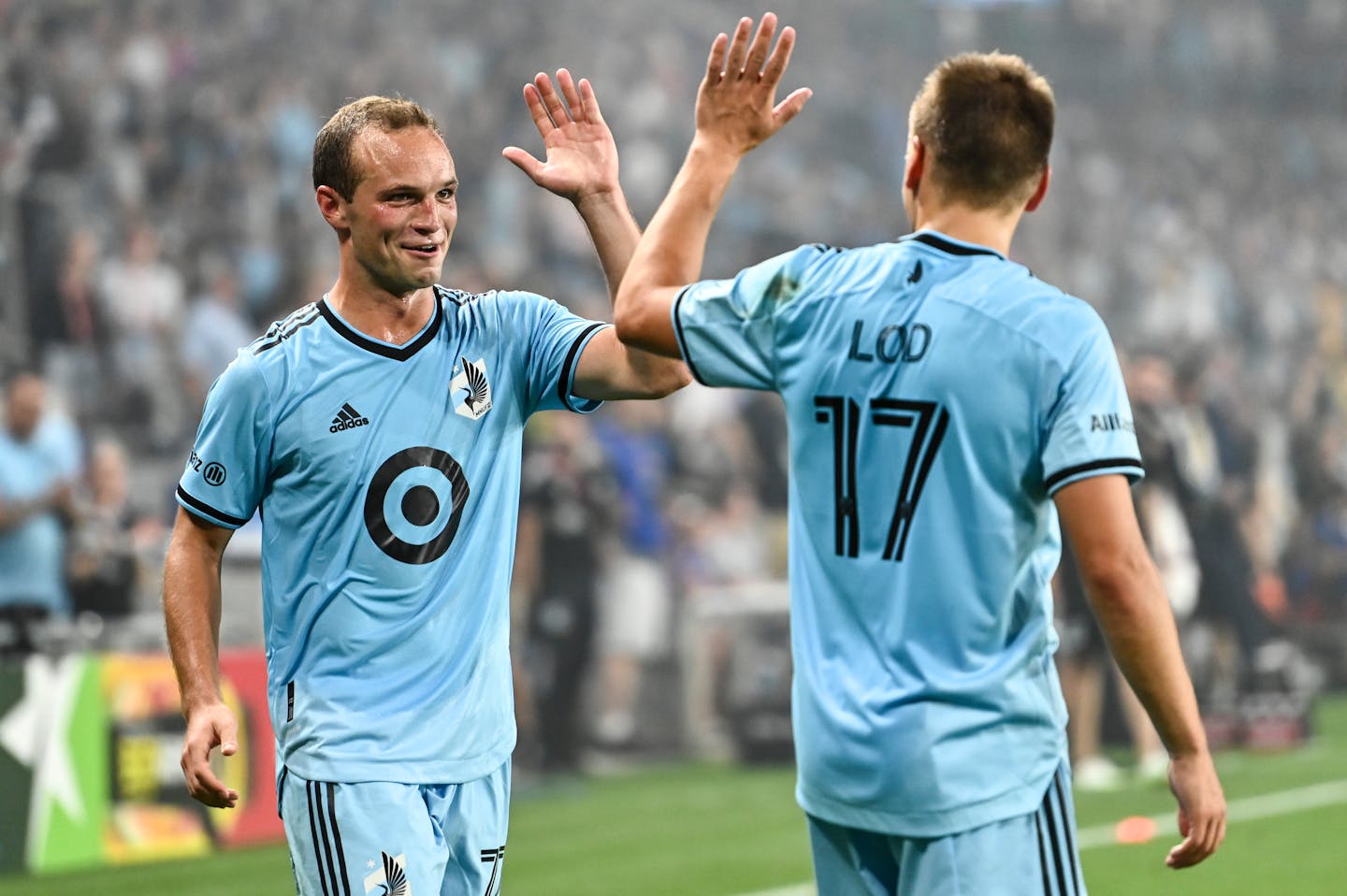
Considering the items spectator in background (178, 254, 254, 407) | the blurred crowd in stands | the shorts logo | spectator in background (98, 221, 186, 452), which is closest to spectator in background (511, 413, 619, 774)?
the blurred crowd in stands

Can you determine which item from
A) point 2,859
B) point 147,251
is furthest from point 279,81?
point 2,859

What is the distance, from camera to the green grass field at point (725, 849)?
8.46m

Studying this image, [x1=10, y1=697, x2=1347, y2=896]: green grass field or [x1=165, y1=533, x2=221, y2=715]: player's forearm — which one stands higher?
[x1=165, y1=533, x2=221, y2=715]: player's forearm

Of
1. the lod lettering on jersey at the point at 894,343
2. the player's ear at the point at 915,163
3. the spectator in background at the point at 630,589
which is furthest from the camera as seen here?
the spectator in background at the point at 630,589

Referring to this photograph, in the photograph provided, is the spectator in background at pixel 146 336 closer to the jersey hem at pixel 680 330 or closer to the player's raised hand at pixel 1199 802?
the jersey hem at pixel 680 330

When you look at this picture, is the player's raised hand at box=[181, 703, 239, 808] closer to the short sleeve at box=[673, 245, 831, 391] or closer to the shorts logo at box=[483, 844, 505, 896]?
the shorts logo at box=[483, 844, 505, 896]

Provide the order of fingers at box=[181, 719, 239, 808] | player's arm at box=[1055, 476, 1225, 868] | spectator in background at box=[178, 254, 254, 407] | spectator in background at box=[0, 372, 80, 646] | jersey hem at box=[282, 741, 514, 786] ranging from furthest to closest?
spectator in background at box=[178, 254, 254, 407]
spectator in background at box=[0, 372, 80, 646]
jersey hem at box=[282, 741, 514, 786]
fingers at box=[181, 719, 239, 808]
player's arm at box=[1055, 476, 1225, 868]

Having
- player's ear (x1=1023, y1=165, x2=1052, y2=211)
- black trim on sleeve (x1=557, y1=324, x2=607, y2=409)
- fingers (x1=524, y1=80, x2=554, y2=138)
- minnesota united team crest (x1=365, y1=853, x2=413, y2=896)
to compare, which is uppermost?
fingers (x1=524, y1=80, x2=554, y2=138)

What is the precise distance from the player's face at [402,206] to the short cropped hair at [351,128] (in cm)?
2

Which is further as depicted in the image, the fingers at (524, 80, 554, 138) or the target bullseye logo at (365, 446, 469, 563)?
the fingers at (524, 80, 554, 138)

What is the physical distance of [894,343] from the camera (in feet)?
10.2

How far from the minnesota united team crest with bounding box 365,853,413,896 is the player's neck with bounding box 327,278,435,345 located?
3.86 feet

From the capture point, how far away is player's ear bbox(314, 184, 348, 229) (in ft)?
13.4

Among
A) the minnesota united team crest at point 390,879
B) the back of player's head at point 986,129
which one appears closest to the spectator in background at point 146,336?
the minnesota united team crest at point 390,879
